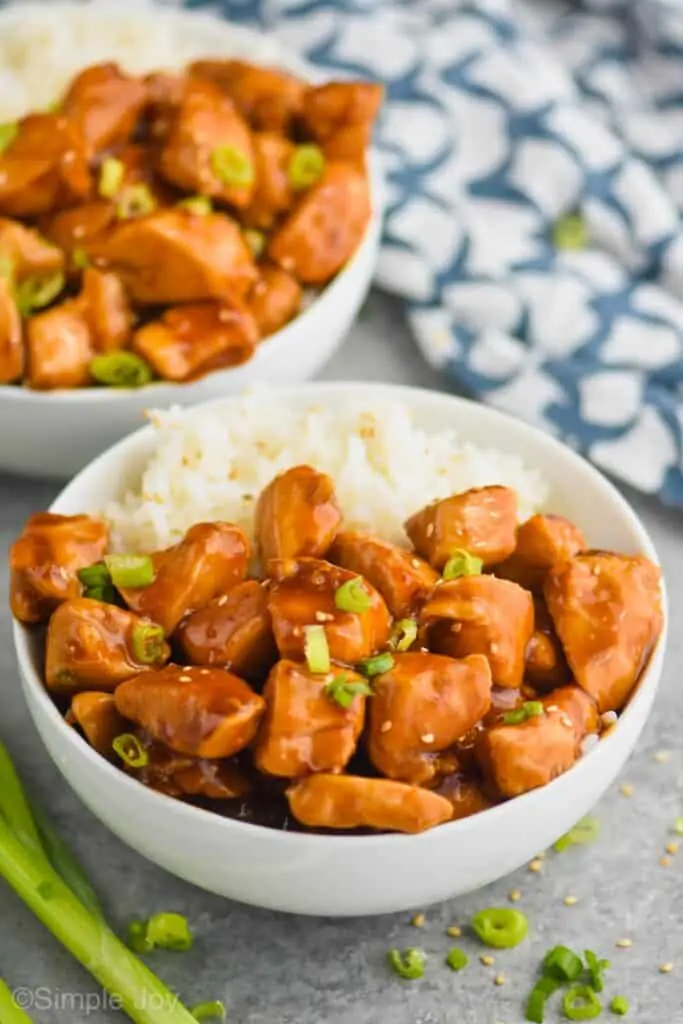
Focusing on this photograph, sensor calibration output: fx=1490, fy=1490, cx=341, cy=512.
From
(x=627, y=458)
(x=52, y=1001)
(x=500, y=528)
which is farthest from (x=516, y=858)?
(x=627, y=458)

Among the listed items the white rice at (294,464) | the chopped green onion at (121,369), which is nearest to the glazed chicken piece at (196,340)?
the chopped green onion at (121,369)

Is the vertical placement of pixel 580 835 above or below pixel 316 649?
below

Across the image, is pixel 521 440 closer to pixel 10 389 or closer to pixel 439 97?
pixel 10 389

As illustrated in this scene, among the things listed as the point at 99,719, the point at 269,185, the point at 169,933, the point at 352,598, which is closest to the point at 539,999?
the point at 169,933

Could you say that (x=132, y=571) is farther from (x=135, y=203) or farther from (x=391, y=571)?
(x=135, y=203)

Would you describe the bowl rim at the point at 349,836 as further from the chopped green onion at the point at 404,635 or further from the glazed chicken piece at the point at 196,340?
the glazed chicken piece at the point at 196,340
